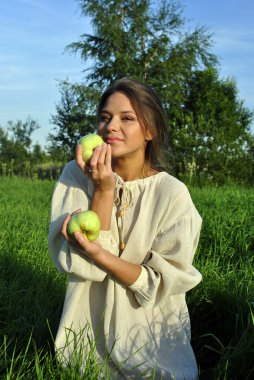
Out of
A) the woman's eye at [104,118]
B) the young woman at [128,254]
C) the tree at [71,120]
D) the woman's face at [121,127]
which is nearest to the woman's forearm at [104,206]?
the young woman at [128,254]

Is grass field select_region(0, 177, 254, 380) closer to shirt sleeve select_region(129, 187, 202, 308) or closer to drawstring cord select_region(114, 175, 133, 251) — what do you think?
shirt sleeve select_region(129, 187, 202, 308)

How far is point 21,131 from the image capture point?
24031 mm

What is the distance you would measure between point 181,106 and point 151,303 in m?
15.8

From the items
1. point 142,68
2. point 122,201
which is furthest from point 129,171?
point 142,68

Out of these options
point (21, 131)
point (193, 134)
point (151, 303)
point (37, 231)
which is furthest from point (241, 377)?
point (21, 131)

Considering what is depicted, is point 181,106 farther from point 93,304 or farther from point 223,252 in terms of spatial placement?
point 93,304

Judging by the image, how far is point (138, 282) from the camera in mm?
2020

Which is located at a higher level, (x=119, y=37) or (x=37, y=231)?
(x=119, y=37)

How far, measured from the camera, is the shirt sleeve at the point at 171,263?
203cm

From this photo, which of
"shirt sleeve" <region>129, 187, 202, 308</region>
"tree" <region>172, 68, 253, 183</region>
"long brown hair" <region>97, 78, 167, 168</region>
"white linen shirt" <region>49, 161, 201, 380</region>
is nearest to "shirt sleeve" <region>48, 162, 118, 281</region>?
"white linen shirt" <region>49, 161, 201, 380</region>

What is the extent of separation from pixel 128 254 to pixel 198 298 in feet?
3.55

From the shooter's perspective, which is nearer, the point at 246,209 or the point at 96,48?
the point at 246,209

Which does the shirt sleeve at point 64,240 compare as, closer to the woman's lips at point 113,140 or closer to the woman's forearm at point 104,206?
the woman's forearm at point 104,206

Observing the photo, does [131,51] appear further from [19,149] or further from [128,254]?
[128,254]
